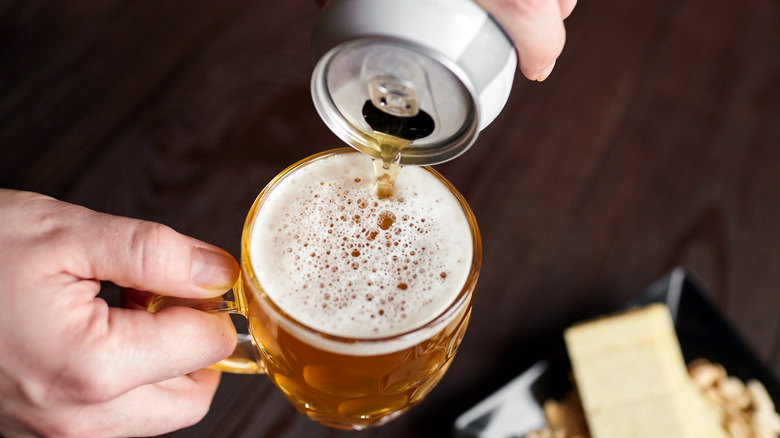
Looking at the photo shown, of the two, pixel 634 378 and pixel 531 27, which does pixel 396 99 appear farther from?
pixel 634 378

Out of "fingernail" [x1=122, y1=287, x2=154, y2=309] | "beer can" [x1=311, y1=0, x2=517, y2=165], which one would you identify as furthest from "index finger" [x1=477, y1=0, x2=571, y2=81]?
"fingernail" [x1=122, y1=287, x2=154, y2=309]

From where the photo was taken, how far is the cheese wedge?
3.41 feet

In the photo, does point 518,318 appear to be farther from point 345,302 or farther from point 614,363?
point 345,302

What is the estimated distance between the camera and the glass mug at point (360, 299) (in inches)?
27.3

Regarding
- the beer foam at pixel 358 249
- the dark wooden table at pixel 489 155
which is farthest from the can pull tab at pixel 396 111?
the dark wooden table at pixel 489 155

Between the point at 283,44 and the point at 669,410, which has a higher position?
the point at 283,44

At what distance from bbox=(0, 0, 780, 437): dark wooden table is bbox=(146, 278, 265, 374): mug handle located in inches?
7.3

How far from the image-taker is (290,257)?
29.2 inches

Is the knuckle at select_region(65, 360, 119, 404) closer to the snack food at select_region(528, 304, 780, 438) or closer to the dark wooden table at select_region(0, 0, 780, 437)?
the dark wooden table at select_region(0, 0, 780, 437)

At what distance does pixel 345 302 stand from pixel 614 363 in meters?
0.56

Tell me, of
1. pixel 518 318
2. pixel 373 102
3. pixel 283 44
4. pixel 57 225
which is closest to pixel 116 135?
pixel 283 44

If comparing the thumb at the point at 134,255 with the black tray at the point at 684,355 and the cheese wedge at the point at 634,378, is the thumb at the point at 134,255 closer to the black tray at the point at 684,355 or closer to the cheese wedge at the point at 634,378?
the black tray at the point at 684,355

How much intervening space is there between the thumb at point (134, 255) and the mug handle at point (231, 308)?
3 centimetres

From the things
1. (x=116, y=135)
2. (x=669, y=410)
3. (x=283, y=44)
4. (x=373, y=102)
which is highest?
(x=373, y=102)
